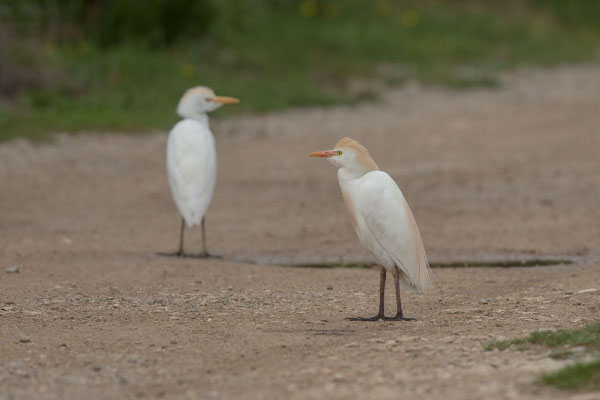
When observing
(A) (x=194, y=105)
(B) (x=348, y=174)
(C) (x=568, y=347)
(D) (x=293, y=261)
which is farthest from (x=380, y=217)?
(A) (x=194, y=105)

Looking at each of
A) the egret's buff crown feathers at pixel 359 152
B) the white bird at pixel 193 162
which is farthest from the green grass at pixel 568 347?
the white bird at pixel 193 162

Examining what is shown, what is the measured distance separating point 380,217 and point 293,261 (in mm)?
2351

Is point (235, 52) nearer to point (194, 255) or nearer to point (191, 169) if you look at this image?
point (191, 169)

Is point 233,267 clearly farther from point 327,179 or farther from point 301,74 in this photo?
point 301,74

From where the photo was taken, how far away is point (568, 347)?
16.2 ft

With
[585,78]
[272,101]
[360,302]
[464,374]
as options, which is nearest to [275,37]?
[272,101]

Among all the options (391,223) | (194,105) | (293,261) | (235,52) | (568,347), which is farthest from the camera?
(235,52)

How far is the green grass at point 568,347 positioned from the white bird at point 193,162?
3.46 metres

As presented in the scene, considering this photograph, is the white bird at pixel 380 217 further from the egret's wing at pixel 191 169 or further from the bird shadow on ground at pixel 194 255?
the bird shadow on ground at pixel 194 255

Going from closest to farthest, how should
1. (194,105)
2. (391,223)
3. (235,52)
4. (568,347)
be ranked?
Answer: (568,347) < (391,223) < (194,105) < (235,52)

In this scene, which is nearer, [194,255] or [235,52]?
[194,255]

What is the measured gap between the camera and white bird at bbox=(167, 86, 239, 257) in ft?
26.6

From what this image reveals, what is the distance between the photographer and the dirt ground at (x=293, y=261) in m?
4.79

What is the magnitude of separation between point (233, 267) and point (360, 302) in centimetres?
142
